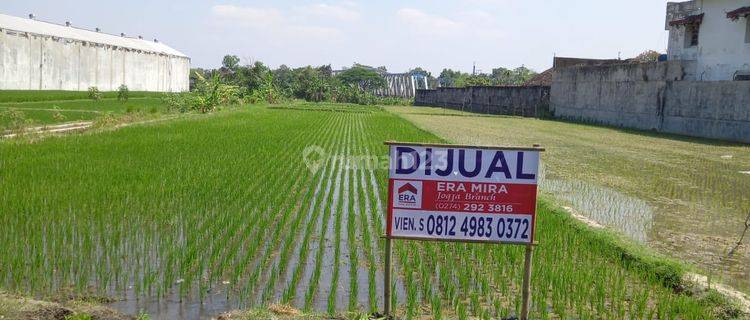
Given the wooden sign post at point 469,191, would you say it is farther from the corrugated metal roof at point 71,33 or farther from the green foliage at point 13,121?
the corrugated metal roof at point 71,33

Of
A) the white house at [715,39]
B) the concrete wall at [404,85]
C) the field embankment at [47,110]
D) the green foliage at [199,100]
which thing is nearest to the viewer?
the field embankment at [47,110]

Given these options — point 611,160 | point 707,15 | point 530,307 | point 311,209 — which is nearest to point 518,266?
point 530,307

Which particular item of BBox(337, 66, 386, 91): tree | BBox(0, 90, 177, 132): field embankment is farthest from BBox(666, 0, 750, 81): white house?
BBox(337, 66, 386, 91): tree

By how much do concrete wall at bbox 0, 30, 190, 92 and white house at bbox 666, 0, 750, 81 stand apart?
3371cm

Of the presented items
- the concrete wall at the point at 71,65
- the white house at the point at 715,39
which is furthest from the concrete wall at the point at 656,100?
the concrete wall at the point at 71,65

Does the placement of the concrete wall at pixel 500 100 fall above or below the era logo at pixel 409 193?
above

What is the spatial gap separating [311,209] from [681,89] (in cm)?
2027

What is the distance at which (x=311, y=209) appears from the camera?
826 cm

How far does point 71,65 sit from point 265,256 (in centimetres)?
4220

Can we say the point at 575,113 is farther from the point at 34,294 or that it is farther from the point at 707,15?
the point at 34,294

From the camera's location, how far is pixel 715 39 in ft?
88.6

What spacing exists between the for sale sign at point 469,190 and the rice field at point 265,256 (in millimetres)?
603

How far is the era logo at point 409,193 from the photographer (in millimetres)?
4375

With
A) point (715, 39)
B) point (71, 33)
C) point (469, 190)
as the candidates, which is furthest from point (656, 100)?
point (71, 33)
